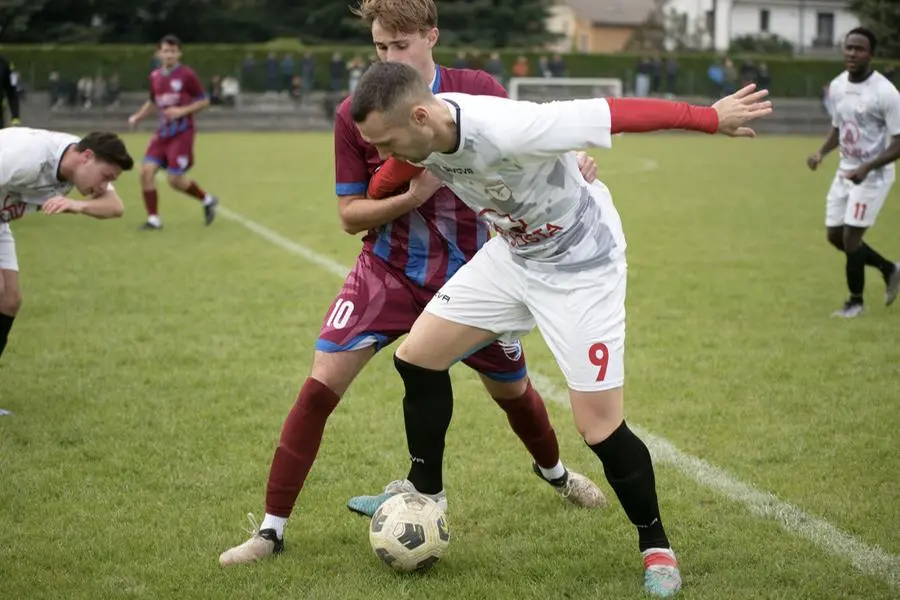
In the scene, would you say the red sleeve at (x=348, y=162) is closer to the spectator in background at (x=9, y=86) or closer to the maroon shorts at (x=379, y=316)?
the maroon shorts at (x=379, y=316)

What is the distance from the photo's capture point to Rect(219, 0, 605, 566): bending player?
4.21 m

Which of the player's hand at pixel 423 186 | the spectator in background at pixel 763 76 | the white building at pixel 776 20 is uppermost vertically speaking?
the white building at pixel 776 20

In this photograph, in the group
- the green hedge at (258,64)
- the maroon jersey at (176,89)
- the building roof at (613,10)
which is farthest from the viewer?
the building roof at (613,10)

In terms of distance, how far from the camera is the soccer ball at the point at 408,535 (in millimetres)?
4082

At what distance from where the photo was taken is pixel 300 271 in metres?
10.8

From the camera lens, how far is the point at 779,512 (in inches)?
184

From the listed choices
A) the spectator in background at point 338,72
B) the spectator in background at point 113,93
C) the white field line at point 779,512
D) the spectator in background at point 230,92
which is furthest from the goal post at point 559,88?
the white field line at point 779,512

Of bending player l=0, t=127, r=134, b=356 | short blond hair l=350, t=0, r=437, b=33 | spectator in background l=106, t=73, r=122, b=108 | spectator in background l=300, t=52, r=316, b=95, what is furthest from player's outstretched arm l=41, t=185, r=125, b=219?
spectator in background l=300, t=52, r=316, b=95

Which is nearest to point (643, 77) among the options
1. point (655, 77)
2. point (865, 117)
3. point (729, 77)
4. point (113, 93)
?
point (655, 77)

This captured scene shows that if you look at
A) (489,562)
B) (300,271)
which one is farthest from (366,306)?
(300,271)

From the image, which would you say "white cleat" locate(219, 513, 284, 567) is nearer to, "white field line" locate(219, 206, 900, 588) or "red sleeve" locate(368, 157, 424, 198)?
"red sleeve" locate(368, 157, 424, 198)

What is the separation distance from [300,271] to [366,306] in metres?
→ 6.49

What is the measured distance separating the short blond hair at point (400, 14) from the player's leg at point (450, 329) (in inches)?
33.4

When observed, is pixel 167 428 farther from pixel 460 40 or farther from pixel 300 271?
pixel 460 40
